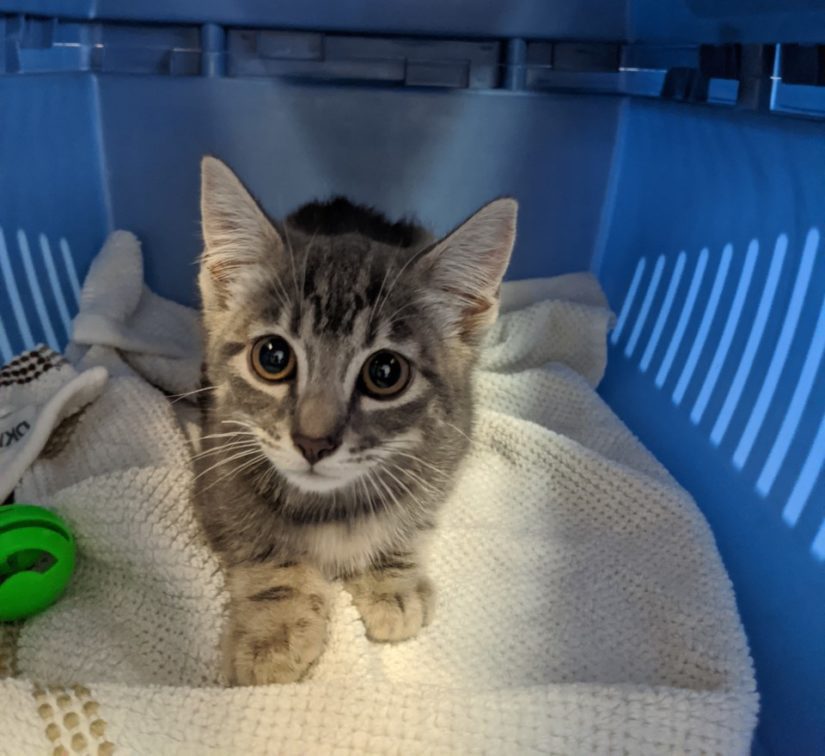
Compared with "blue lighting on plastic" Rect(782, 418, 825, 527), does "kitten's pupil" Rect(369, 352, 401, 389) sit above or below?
above

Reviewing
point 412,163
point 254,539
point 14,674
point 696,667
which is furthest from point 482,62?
point 14,674

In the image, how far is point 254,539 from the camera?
1.22 metres

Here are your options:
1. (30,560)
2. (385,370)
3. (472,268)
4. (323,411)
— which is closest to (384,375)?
(385,370)

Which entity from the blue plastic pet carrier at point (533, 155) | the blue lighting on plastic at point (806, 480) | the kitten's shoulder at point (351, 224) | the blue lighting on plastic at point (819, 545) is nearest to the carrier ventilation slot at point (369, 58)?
the blue plastic pet carrier at point (533, 155)

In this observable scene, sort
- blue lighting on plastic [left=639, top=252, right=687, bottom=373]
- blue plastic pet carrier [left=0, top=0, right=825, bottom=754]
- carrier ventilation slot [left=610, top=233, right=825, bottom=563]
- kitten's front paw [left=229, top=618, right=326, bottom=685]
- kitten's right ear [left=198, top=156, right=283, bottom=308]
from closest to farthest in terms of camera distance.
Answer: kitten's front paw [left=229, top=618, right=326, bottom=685] < kitten's right ear [left=198, top=156, right=283, bottom=308] < carrier ventilation slot [left=610, top=233, right=825, bottom=563] < blue plastic pet carrier [left=0, top=0, right=825, bottom=754] < blue lighting on plastic [left=639, top=252, right=687, bottom=373]

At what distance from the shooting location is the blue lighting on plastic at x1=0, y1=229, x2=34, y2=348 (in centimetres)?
158

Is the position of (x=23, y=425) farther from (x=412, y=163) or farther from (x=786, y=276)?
(x=786, y=276)

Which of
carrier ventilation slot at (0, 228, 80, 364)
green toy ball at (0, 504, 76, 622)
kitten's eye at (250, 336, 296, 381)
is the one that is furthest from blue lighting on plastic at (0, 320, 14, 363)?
kitten's eye at (250, 336, 296, 381)

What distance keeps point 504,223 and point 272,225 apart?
1.17 feet

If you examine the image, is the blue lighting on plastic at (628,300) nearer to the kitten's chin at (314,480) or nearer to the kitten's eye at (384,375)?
the kitten's eye at (384,375)

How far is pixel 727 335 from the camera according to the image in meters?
1.59

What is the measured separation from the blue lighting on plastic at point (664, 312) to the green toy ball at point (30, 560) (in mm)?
1283

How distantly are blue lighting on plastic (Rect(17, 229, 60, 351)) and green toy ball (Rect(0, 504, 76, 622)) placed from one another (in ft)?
2.18

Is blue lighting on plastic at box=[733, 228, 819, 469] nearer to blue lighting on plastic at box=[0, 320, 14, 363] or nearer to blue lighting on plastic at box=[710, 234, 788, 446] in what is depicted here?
blue lighting on plastic at box=[710, 234, 788, 446]
